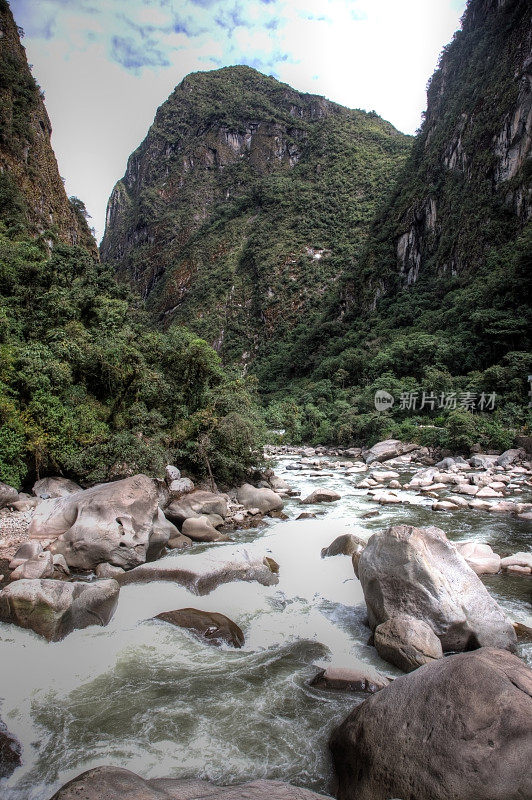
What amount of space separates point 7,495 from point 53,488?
3.79 ft

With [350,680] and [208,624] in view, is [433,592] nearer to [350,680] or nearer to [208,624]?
[350,680]

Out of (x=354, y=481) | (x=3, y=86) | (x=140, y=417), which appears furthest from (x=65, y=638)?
(x=3, y=86)

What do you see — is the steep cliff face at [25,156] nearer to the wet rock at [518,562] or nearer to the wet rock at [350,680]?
the wet rock at [350,680]

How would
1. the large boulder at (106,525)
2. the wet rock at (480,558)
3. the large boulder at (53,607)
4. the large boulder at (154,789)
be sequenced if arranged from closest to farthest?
the large boulder at (154,789) → the large boulder at (53,607) → the wet rock at (480,558) → the large boulder at (106,525)

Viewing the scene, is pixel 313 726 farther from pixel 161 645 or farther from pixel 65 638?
pixel 65 638

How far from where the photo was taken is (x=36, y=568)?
7.29m

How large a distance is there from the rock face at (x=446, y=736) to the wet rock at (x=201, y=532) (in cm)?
691

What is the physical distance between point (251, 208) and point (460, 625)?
110m

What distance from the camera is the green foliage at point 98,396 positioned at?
1137 cm

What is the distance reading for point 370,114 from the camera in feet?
406

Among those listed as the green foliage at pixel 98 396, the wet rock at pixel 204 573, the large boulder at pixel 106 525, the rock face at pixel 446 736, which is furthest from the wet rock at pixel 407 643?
the green foliage at pixel 98 396

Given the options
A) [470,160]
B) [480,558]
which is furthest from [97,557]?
[470,160]

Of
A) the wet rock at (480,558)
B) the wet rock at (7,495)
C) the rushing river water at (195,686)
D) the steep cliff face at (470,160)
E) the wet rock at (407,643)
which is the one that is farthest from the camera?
the steep cliff face at (470,160)

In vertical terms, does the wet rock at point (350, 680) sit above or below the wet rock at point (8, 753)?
above
